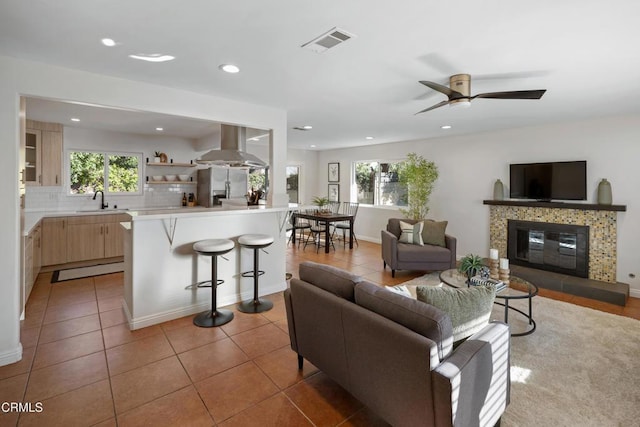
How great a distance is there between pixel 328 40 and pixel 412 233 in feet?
12.1

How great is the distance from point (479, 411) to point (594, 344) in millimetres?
2047

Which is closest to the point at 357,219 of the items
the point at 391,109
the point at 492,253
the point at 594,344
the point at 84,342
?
the point at 391,109

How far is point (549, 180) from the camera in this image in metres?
4.79

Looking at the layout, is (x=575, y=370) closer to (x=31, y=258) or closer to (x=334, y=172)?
(x=31, y=258)

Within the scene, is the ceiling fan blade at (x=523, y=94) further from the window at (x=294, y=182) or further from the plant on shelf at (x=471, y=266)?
the window at (x=294, y=182)

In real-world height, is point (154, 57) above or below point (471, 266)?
above

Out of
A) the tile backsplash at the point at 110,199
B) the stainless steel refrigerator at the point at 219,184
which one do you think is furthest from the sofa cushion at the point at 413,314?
the tile backsplash at the point at 110,199

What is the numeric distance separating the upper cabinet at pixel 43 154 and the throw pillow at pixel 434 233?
6.10 metres

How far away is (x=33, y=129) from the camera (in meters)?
4.92

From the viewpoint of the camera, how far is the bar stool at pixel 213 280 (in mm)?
3139

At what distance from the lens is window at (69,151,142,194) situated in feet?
18.3

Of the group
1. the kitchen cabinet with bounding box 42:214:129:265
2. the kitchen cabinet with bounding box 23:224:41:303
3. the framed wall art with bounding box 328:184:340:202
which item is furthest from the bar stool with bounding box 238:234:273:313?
the framed wall art with bounding box 328:184:340:202

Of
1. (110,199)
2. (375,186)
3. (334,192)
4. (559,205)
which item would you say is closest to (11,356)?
(110,199)

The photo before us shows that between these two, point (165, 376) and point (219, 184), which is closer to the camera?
point (165, 376)
